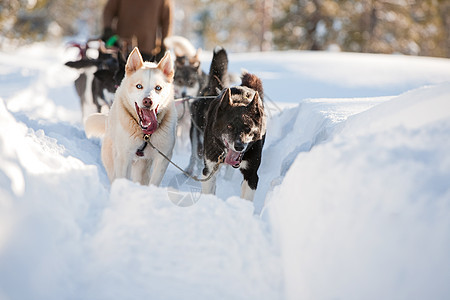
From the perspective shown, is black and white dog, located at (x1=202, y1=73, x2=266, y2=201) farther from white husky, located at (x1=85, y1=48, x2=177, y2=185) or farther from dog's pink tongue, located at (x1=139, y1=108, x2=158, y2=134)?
dog's pink tongue, located at (x1=139, y1=108, x2=158, y2=134)

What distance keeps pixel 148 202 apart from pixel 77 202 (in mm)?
396

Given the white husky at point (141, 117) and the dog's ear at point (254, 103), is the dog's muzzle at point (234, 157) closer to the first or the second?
the dog's ear at point (254, 103)

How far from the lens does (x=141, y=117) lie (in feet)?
11.4

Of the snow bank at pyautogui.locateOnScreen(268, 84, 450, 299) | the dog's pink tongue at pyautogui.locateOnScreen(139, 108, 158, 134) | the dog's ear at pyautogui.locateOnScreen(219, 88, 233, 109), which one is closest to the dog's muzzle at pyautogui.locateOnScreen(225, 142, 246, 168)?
the dog's ear at pyautogui.locateOnScreen(219, 88, 233, 109)

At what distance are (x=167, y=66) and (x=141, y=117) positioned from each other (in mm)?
445

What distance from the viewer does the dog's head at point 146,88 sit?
3406 millimetres

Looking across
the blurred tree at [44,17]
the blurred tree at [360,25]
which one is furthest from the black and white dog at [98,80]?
the blurred tree at [360,25]

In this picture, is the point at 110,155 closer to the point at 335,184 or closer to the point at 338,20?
the point at 335,184

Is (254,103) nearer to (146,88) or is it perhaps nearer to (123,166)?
(146,88)

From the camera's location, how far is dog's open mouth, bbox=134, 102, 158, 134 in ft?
11.4

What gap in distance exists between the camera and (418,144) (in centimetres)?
230

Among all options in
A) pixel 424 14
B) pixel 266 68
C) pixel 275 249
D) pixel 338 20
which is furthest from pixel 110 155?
pixel 424 14

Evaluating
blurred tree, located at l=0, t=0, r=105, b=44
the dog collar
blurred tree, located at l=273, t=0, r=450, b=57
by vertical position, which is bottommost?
blurred tree, located at l=0, t=0, r=105, b=44

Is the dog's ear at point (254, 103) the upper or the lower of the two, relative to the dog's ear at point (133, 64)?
lower
